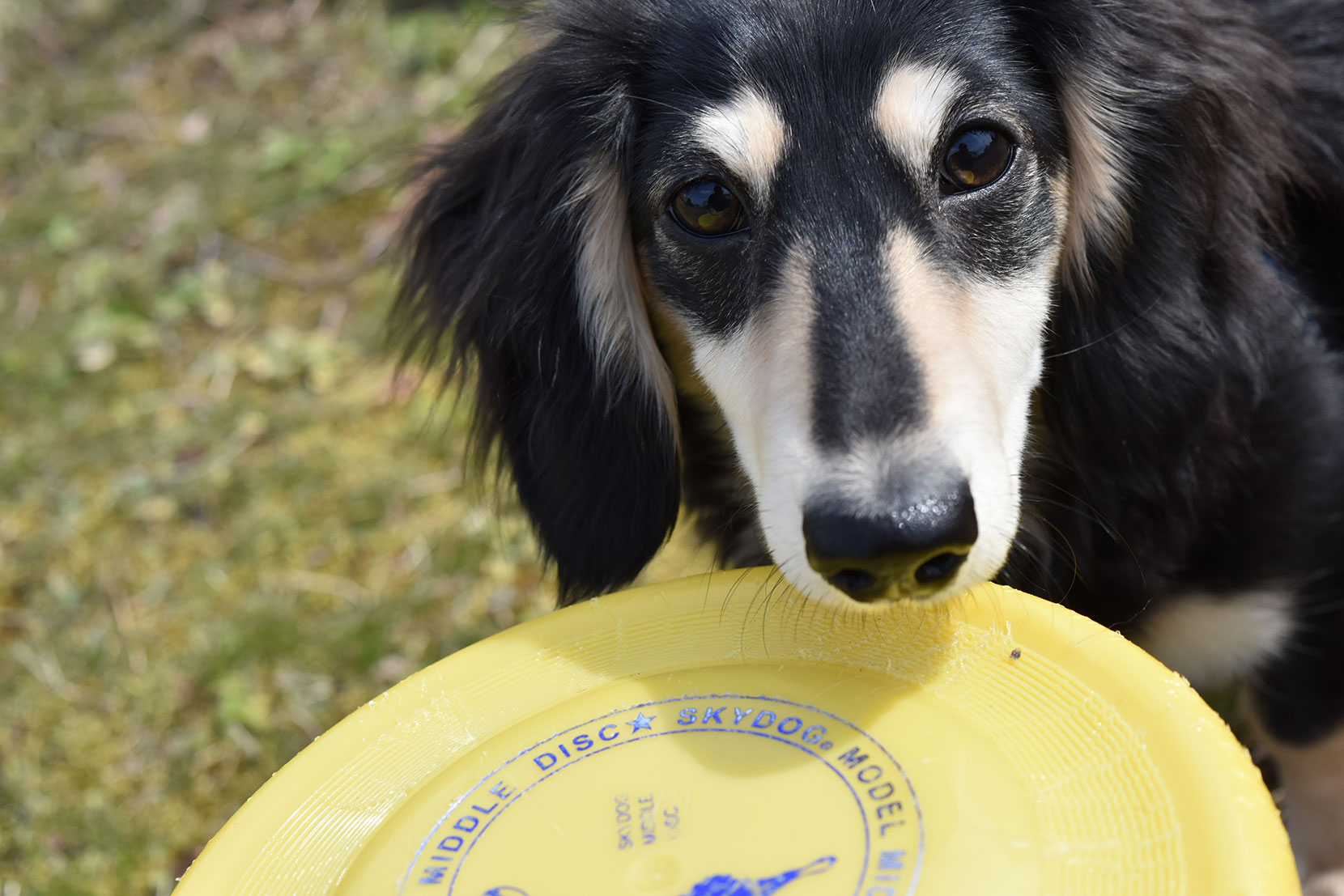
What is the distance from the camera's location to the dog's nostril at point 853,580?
1486 millimetres

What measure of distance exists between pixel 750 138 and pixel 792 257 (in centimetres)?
20

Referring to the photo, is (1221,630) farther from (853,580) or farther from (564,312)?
(564,312)

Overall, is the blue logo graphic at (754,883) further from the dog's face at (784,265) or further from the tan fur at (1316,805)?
the tan fur at (1316,805)

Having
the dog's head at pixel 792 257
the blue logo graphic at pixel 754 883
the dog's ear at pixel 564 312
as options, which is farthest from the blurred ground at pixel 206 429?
the blue logo graphic at pixel 754 883

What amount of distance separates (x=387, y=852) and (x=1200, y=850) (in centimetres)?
94

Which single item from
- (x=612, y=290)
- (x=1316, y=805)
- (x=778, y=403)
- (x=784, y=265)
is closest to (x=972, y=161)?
(x=784, y=265)

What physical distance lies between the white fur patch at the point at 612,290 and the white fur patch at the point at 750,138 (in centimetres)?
25

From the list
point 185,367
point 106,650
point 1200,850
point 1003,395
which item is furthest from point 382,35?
point 1200,850

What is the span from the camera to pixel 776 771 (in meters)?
1.51

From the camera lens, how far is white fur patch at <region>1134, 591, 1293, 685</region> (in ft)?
7.31

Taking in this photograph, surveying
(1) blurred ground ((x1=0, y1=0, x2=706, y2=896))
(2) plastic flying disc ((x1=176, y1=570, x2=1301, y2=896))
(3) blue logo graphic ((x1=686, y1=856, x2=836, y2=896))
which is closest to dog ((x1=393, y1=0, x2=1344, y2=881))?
(2) plastic flying disc ((x1=176, y1=570, x2=1301, y2=896))

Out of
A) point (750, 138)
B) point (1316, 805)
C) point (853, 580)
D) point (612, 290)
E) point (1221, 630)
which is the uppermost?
point (750, 138)

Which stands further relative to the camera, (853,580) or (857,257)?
(857,257)

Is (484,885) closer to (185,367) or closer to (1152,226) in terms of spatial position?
(1152,226)
